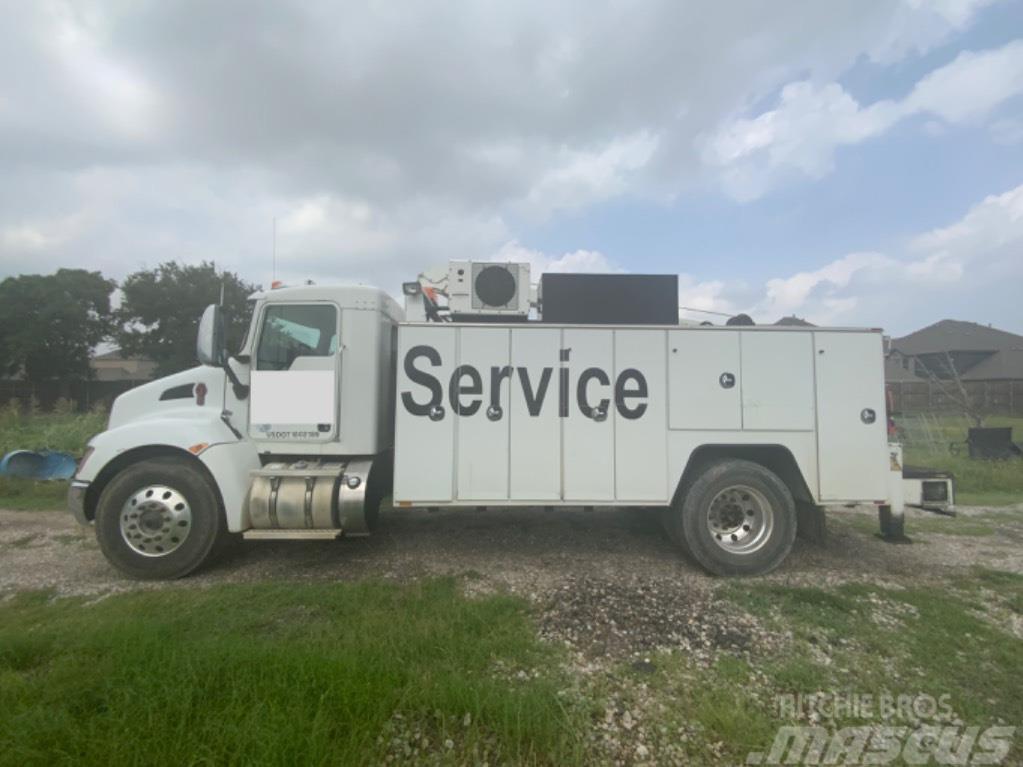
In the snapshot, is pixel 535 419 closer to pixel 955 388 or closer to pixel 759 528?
pixel 759 528

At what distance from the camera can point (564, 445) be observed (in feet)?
15.7

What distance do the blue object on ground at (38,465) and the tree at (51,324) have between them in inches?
1387

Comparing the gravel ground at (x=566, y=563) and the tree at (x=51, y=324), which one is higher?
the tree at (x=51, y=324)

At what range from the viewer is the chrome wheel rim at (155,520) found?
15.3ft

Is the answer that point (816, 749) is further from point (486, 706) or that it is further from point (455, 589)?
point (455, 589)

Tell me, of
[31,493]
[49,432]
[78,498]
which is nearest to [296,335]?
[78,498]

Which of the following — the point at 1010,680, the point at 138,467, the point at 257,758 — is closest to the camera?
the point at 257,758

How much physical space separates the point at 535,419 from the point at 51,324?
4630cm

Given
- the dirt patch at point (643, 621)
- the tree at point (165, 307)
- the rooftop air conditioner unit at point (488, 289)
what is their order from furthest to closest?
1. the tree at point (165, 307)
2. the rooftop air conditioner unit at point (488, 289)
3. the dirt patch at point (643, 621)

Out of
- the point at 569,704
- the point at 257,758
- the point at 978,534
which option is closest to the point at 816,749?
the point at 569,704

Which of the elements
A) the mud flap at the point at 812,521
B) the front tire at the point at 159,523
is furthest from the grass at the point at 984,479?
the front tire at the point at 159,523

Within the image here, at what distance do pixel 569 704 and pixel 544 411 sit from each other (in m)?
2.51

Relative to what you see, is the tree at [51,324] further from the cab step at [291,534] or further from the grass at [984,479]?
the grass at [984,479]

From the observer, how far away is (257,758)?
2.23 meters
